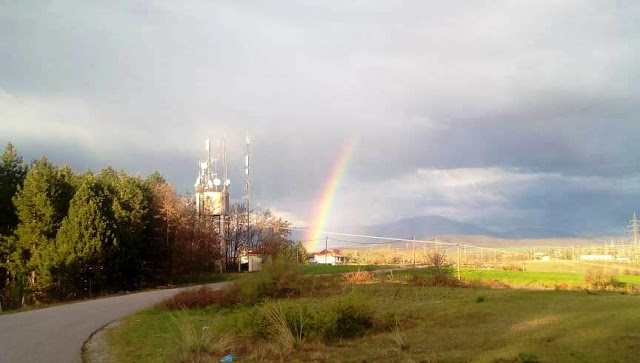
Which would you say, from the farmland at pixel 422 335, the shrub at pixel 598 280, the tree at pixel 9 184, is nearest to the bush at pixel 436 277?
the shrub at pixel 598 280

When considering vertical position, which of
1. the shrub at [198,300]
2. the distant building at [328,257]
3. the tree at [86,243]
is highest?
the tree at [86,243]

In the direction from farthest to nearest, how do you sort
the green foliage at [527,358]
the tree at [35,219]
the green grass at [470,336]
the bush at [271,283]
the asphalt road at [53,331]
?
the tree at [35,219] → the bush at [271,283] → the asphalt road at [53,331] → the green grass at [470,336] → the green foliage at [527,358]

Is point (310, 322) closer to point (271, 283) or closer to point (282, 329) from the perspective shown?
point (282, 329)

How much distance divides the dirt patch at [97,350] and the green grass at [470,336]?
0.27 m

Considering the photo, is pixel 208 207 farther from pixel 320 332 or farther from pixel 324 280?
pixel 320 332

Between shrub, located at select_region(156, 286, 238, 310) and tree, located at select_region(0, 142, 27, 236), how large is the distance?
22324 mm

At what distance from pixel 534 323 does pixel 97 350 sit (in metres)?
11.0

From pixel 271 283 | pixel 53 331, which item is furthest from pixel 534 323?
pixel 271 283

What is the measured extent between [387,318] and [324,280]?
71.7 ft

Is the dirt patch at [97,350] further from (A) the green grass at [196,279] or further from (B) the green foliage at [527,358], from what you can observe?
(A) the green grass at [196,279]

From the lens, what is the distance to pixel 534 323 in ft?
44.5

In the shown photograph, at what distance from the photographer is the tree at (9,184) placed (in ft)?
138

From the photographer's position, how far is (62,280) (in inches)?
1459

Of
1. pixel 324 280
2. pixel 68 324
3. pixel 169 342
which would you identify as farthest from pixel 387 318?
pixel 324 280
